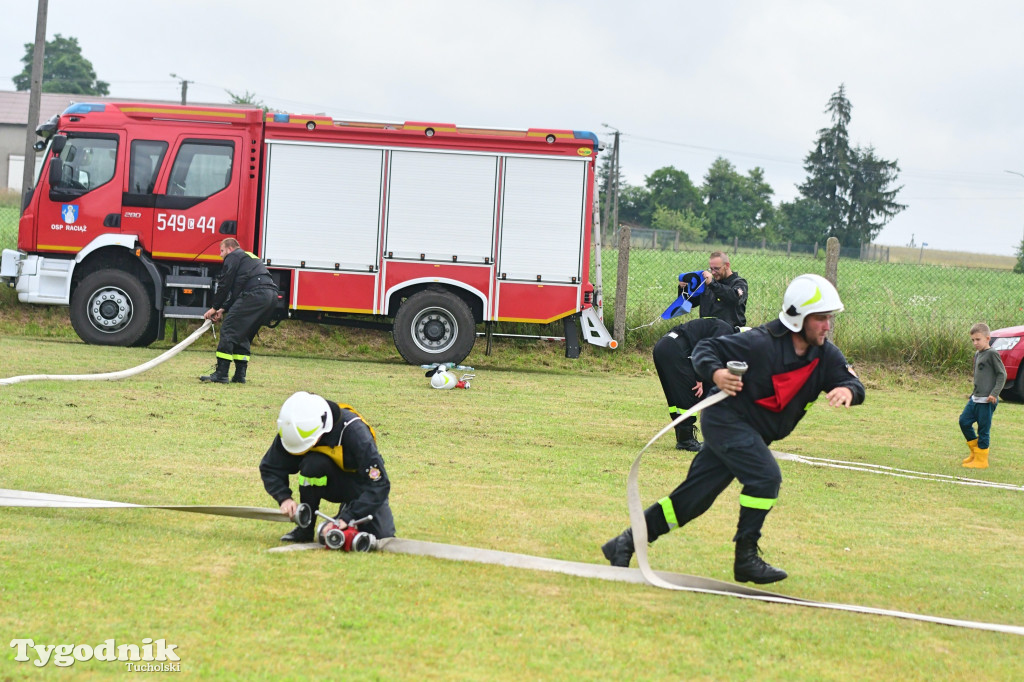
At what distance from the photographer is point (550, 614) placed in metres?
4.75

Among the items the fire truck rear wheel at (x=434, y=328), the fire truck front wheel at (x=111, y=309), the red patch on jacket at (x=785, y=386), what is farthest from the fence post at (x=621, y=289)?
the red patch on jacket at (x=785, y=386)

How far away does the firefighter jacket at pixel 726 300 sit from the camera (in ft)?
33.0

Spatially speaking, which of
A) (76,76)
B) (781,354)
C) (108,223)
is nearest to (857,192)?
(76,76)

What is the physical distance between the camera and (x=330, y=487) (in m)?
5.90

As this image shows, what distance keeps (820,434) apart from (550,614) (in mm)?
7346

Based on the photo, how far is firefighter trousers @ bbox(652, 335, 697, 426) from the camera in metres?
9.85

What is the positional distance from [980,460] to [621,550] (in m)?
5.53

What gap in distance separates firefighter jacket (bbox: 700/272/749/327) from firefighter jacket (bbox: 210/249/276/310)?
5.18m

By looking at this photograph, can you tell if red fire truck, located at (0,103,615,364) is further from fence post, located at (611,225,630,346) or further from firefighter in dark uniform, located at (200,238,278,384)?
firefighter in dark uniform, located at (200,238,278,384)

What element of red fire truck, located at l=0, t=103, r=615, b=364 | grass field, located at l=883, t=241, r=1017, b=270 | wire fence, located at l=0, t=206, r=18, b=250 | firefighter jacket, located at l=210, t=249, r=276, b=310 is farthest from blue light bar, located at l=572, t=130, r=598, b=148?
grass field, located at l=883, t=241, r=1017, b=270

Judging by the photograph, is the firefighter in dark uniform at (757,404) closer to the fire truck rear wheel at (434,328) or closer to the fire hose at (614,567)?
the fire hose at (614,567)

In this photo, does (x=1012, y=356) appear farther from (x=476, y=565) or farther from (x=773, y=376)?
(x=476, y=565)

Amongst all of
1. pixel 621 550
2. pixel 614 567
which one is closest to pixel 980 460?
pixel 621 550

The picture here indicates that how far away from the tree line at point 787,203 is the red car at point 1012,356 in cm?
5761
